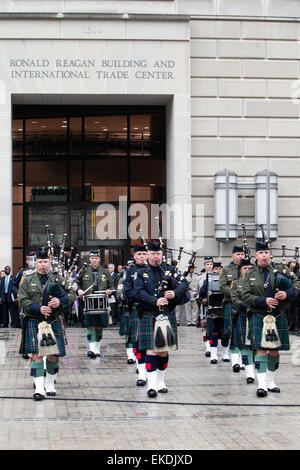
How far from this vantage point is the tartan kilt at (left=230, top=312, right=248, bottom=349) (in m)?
11.8

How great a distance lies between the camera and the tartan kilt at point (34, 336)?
9961 millimetres

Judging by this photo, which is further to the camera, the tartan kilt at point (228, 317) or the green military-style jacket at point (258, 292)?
the tartan kilt at point (228, 317)

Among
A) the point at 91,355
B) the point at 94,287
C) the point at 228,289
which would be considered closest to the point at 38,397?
the point at 228,289

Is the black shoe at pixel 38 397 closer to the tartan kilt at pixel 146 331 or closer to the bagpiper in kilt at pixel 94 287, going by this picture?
the tartan kilt at pixel 146 331

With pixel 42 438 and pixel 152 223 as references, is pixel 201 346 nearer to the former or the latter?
pixel 152 223

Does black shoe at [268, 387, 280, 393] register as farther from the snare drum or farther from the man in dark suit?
the man in dark suit

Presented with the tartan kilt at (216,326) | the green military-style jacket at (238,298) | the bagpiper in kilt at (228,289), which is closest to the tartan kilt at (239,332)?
the bagpiper in kilt at (228,289)

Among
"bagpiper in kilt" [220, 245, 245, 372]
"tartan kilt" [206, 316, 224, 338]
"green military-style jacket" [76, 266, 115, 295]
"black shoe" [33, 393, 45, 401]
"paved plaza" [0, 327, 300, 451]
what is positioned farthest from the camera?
"green military-style jacket" [76, 266, 115, 295]

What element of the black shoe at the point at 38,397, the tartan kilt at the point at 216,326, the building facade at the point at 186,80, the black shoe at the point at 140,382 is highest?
the building facade at the point at 186,80

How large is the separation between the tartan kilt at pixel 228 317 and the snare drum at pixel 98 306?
2182mm

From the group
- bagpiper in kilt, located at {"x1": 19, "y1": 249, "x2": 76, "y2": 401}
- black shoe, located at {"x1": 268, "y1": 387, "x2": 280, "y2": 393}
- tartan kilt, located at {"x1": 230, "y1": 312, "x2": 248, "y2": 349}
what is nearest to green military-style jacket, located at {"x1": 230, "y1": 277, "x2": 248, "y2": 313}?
tartan kilt, located at {"x1": 230, "y1": 312, "x2": 248, "y2": 349}

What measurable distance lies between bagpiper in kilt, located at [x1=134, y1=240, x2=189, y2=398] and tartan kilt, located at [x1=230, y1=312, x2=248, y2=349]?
1.54 m

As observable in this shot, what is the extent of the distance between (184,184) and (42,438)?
47.0ft

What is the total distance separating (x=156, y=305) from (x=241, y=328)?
7.43 feet
